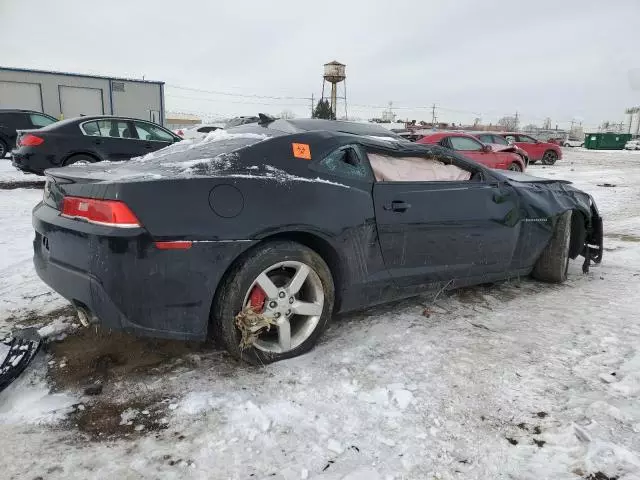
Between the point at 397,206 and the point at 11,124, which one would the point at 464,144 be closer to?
the point at 397,206

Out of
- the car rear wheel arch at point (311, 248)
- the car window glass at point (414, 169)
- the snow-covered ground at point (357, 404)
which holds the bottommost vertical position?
the snow-covered ground at point (357, 404)

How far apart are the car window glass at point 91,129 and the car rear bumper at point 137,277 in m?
6.73

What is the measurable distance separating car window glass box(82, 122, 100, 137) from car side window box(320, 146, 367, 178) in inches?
274

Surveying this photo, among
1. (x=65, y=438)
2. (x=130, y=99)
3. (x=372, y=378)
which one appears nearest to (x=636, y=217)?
(x=372, y=378)

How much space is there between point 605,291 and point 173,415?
362cm

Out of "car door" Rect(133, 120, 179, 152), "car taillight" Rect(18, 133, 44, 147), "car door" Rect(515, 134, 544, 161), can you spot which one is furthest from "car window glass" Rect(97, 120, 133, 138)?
"car door" Rect(515, 134, 544, 161)

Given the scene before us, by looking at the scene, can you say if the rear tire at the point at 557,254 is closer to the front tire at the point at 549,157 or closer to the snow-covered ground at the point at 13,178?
the snow-covered ground at the point at 13,178

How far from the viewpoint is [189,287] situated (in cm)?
240

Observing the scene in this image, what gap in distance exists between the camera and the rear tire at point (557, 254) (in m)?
4.21

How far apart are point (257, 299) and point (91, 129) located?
7.34 metres

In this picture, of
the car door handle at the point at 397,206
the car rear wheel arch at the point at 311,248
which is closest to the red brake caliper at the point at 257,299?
the car rear wheel arch at the point at 311,248

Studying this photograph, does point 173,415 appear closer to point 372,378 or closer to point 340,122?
point 372,378

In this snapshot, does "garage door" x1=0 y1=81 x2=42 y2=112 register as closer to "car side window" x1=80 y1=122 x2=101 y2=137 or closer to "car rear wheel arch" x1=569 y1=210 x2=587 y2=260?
"car side window" x1=80 y1=122 x2=101 y2=137

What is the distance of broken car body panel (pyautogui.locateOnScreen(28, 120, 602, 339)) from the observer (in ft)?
7.61
